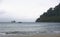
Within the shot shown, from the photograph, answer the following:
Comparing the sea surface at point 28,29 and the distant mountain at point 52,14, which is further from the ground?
the distant mountain at point 52,14

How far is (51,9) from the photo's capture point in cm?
13925

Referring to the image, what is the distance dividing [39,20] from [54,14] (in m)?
26.8

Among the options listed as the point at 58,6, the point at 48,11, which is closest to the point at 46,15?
the point at 48,11

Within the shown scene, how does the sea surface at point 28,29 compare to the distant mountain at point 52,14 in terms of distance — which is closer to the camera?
the sea surface at point 28,29

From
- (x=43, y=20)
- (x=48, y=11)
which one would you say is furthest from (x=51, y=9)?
(x=43, y=20)

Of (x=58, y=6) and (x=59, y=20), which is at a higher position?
(x=58, y=6)

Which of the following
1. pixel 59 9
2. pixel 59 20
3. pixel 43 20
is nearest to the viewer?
pixel 59 9

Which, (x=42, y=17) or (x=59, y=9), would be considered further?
(x=42, y=17)

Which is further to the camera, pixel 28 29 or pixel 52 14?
pixel 52 14

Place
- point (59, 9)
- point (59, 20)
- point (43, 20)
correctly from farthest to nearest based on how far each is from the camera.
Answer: point (43, 20), point (59, 20), point (59, 9)

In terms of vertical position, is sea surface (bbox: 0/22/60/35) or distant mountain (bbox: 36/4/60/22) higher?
distant mountain (bbox: 36/4/60/22)

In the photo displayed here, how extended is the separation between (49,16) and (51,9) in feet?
19.6

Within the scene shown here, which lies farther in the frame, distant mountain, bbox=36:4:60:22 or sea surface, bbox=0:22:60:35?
distant mountain, bbox=36:4:60:22

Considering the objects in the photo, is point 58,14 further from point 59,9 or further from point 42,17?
point 42,17
